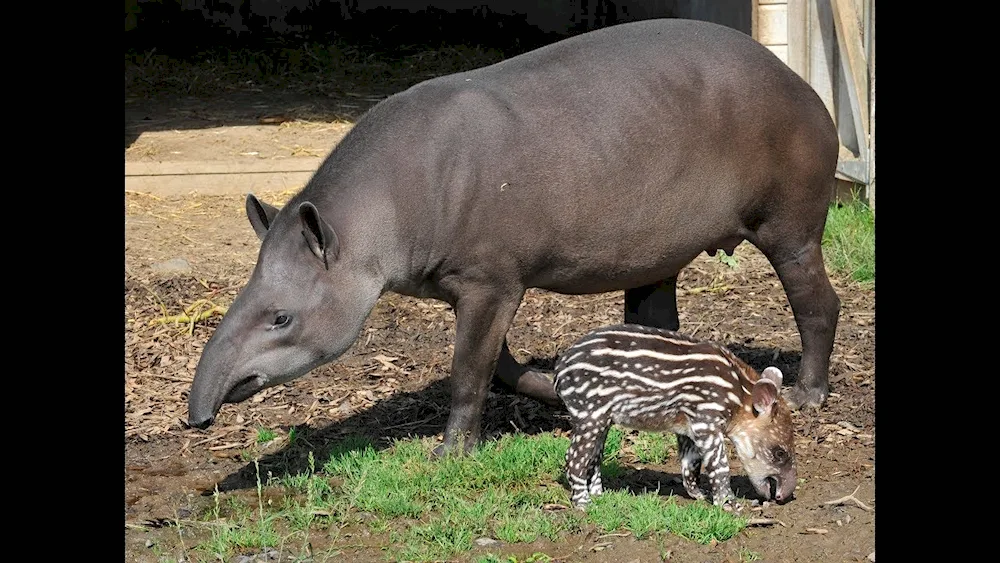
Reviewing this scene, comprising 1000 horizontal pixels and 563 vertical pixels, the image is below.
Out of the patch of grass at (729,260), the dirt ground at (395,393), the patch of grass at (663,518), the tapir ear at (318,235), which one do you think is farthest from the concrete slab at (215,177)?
the patch of grass at (663,518)

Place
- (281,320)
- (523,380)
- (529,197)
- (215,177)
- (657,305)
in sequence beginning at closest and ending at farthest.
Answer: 1. (281,320)
2. (529,197)
3. (523,380)
4. (657,305)
5. (215,177)

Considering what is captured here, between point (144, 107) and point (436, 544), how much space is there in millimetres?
9000

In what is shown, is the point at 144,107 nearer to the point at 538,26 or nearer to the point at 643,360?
the point at 538,26

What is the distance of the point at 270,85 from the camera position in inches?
561

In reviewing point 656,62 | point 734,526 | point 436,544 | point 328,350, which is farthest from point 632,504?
point 656,62

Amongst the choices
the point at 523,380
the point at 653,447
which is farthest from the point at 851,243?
the point at 653,447

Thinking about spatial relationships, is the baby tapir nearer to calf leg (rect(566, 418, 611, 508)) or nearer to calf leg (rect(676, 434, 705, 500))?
calf leg (rect(566, 418, 611, 508))

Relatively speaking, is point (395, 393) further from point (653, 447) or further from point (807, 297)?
point (807, 297)

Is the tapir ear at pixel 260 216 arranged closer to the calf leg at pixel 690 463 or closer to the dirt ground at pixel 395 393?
the dirt ground at pixel 395 393

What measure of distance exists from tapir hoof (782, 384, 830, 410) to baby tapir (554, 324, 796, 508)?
1.40 m

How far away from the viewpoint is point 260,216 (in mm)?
6176

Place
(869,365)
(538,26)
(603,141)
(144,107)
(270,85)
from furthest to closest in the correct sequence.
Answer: (538,26) < (270,85) < (144,107) < (869,365) < (603,141)

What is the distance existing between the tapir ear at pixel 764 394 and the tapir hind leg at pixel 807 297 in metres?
1.51

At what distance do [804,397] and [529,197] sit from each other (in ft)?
6.63
